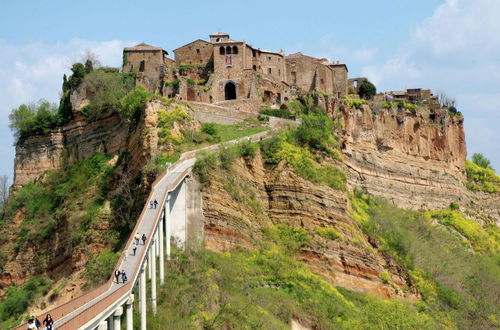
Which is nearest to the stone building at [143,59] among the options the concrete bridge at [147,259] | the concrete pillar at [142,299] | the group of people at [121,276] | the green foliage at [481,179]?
the concrete bridge at [147,259]

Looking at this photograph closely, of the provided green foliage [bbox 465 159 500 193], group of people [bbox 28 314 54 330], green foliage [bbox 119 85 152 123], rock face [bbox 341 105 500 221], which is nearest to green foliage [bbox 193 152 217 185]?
green foliage [bbox 119 85 152 123]

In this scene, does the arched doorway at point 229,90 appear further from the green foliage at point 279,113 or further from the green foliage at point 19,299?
the green foliage at point 19,299

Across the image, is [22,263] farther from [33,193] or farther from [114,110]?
[114,110]

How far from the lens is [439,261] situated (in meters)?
59.9

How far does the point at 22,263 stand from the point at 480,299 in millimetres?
34412

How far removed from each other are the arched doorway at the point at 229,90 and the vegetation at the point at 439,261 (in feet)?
52.1

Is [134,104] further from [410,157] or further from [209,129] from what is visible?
[410,157]

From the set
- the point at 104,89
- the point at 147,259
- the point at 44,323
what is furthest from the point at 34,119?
the point at 44,323

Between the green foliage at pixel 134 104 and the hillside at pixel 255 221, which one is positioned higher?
the green foliage at pixel 134 104

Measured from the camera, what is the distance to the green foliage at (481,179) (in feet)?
Result: 278

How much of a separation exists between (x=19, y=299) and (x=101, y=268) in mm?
11681

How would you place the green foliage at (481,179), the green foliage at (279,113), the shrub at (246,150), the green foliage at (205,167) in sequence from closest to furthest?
the green foliage at (205,167), the shrub at (246,150), the green foliage at (279,113), the green foliage at (481,179)

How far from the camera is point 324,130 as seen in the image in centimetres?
5962

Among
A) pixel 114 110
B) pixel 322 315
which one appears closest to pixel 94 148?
pixel 114 110
